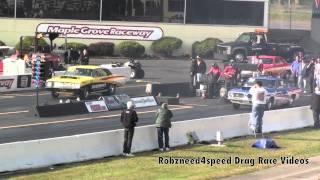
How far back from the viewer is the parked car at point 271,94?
29281 mm

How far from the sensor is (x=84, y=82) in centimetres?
3044

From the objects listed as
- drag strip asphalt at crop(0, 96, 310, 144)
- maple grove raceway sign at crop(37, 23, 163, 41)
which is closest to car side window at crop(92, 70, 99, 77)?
drag strip asphalt at crop(0, 96, 310, 144)

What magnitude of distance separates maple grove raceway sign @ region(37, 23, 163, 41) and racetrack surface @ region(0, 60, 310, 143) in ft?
56.3

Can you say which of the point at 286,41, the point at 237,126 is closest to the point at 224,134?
the point at 237,126

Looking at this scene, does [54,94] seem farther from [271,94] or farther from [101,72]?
[271,94]

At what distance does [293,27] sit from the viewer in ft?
183

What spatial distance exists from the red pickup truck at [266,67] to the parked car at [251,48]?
18.4 feet

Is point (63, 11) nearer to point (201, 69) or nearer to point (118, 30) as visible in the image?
point (118, 30)

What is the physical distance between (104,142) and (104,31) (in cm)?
3584

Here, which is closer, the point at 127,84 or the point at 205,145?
the point at 205,145

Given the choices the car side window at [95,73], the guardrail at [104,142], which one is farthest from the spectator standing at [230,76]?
the guardrail at [104,142]

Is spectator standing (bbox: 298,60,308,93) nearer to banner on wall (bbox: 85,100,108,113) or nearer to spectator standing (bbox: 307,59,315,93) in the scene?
spectator standing (bbox: 307,59,315,93)

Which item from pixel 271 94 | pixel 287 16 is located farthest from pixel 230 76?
pixel 287 16

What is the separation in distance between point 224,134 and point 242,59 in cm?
2201
